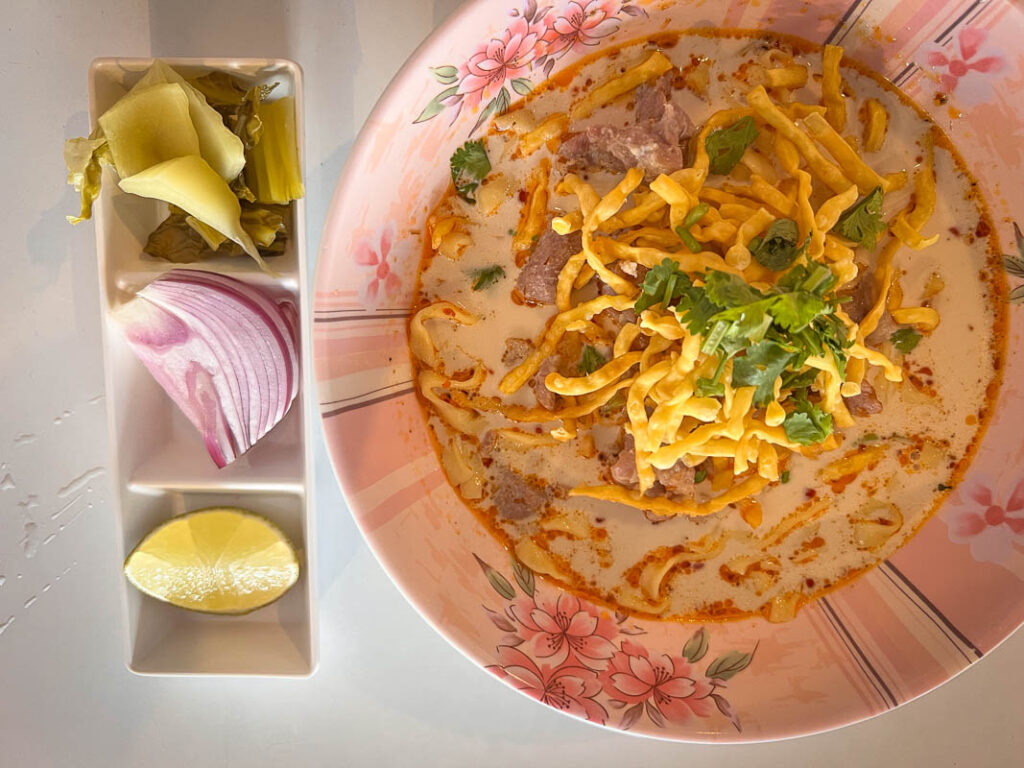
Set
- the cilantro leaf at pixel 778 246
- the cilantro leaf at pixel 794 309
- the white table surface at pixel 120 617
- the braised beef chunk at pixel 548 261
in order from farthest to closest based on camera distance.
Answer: the white table surface at pixel 120 617, the braised beef chunk at pixel 548 261, the cilantro leaf at pixel 778 246, the cilantro leaf at pixel 794 309

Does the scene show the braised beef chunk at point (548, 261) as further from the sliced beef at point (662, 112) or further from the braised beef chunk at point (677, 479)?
the braised beef chunk at point (677, 479)

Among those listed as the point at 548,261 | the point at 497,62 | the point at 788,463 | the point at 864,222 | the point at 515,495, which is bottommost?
the point at 515,495

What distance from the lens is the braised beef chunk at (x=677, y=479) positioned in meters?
1.48

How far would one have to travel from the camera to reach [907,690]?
1.46 meters

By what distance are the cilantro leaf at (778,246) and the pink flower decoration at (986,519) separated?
0.64 metres

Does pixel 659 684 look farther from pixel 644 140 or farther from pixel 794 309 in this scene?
pixel 644 140

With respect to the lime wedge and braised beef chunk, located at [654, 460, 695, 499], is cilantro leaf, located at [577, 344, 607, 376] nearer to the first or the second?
braised beef chunk, located at [654, 460, 695, 499]

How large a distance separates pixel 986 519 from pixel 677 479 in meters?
0.64

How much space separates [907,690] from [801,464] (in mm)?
474

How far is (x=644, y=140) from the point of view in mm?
1386

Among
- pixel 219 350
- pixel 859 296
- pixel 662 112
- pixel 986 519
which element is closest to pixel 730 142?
pixel 662 112

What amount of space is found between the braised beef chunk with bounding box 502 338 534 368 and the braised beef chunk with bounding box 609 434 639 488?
264 millimetres

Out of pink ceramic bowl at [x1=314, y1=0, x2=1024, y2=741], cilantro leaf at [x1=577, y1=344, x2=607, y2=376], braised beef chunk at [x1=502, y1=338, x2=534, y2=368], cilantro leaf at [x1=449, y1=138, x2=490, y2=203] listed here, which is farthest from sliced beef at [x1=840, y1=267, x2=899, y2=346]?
cilantro leaf at [x1=449, y1=138, x2=490, y2=203]

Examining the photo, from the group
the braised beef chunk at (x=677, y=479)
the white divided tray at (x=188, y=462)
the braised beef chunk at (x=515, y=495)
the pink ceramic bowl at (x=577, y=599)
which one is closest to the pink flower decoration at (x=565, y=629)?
the pink ceramic bowl at (x=577, y=599)
